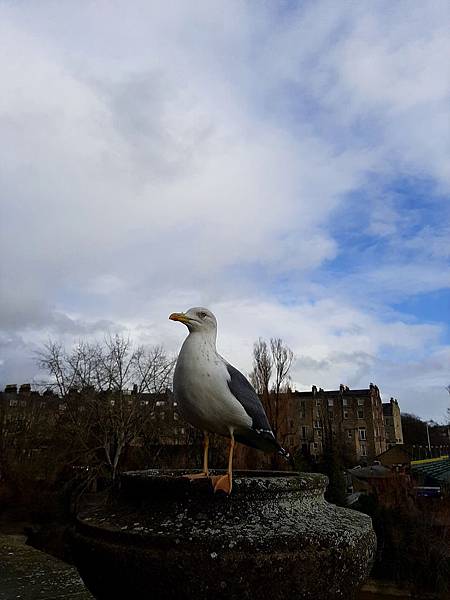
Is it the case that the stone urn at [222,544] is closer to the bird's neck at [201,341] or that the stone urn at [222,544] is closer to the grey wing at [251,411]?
the grey wing at [251,411]

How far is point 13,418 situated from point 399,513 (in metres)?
18.1

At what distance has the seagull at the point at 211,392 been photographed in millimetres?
2715

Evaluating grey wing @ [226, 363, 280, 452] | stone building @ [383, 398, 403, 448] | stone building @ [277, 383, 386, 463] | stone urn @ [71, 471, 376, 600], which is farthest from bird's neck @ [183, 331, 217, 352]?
stone building @ [383, 398, 403, 448]

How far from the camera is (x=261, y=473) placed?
316 cm

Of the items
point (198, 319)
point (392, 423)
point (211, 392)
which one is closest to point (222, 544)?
A: point (211, 392)

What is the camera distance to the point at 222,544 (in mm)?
2100

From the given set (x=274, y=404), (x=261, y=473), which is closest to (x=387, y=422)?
(x=274, y=404)

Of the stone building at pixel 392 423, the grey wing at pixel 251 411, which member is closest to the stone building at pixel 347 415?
the stone building at pixel 392 423

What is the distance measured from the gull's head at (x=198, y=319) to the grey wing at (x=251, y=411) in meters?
0.26

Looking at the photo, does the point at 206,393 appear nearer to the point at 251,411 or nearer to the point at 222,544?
the point at 251,411

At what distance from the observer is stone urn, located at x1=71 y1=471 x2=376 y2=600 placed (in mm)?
2068

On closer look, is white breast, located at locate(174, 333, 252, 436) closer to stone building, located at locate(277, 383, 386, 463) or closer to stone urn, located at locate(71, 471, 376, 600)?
stone urn, located at locate(71, 471, 376, 600)

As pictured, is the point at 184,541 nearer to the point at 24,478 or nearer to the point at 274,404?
the point at 24,478

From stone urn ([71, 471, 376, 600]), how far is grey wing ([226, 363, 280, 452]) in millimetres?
420
